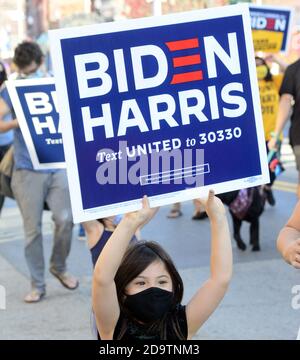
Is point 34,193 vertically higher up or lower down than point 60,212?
higher up

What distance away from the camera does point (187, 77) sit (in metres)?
3.17

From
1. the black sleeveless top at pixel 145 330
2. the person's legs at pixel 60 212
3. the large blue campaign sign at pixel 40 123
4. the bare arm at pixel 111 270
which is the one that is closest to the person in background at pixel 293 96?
the person's legs at pixel 60 212

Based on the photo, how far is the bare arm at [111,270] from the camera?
2.94 m

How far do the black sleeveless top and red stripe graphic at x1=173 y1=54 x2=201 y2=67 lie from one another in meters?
0.82

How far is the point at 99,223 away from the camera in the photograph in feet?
17.3

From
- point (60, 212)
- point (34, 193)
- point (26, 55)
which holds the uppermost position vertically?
point (26, 55)

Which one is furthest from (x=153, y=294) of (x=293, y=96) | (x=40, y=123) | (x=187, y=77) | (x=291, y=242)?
(x=293, y=96)

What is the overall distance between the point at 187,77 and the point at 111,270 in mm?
698

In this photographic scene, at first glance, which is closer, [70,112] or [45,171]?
[70,112]

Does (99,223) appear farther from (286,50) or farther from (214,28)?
(286,50)

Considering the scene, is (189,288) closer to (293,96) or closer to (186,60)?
(293,96)
